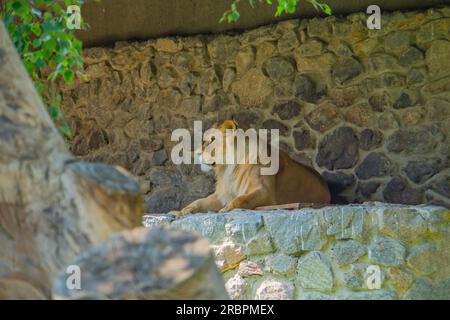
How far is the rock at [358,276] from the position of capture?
6.20 m

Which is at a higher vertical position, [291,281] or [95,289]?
[95,289]

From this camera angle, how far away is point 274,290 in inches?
251

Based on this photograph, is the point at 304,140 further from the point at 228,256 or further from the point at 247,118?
the point at 228,256

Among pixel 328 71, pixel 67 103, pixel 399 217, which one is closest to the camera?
pixel 399 217

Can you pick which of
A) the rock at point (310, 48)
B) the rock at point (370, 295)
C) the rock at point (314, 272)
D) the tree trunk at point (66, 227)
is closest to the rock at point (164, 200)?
the rock at point (310, 48)

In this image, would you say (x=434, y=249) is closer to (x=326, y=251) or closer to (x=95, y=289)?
(x=326, y=251)

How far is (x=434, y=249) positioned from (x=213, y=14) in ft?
14.1

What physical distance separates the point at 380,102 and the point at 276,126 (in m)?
1.18

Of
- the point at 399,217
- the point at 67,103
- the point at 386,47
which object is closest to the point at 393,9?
the point at 386,47

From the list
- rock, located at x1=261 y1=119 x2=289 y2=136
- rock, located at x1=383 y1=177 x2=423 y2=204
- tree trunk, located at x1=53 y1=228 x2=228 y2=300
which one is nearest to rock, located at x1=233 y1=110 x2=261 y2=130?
rock, located at x1=261 y1=119 x2=289 y2=136

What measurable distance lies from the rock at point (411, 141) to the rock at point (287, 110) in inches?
42.8

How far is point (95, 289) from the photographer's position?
241 cm

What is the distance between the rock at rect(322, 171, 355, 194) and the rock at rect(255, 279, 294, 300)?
2.68 meters

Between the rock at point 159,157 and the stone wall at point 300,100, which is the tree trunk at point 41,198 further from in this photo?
the rock at point 159,157
